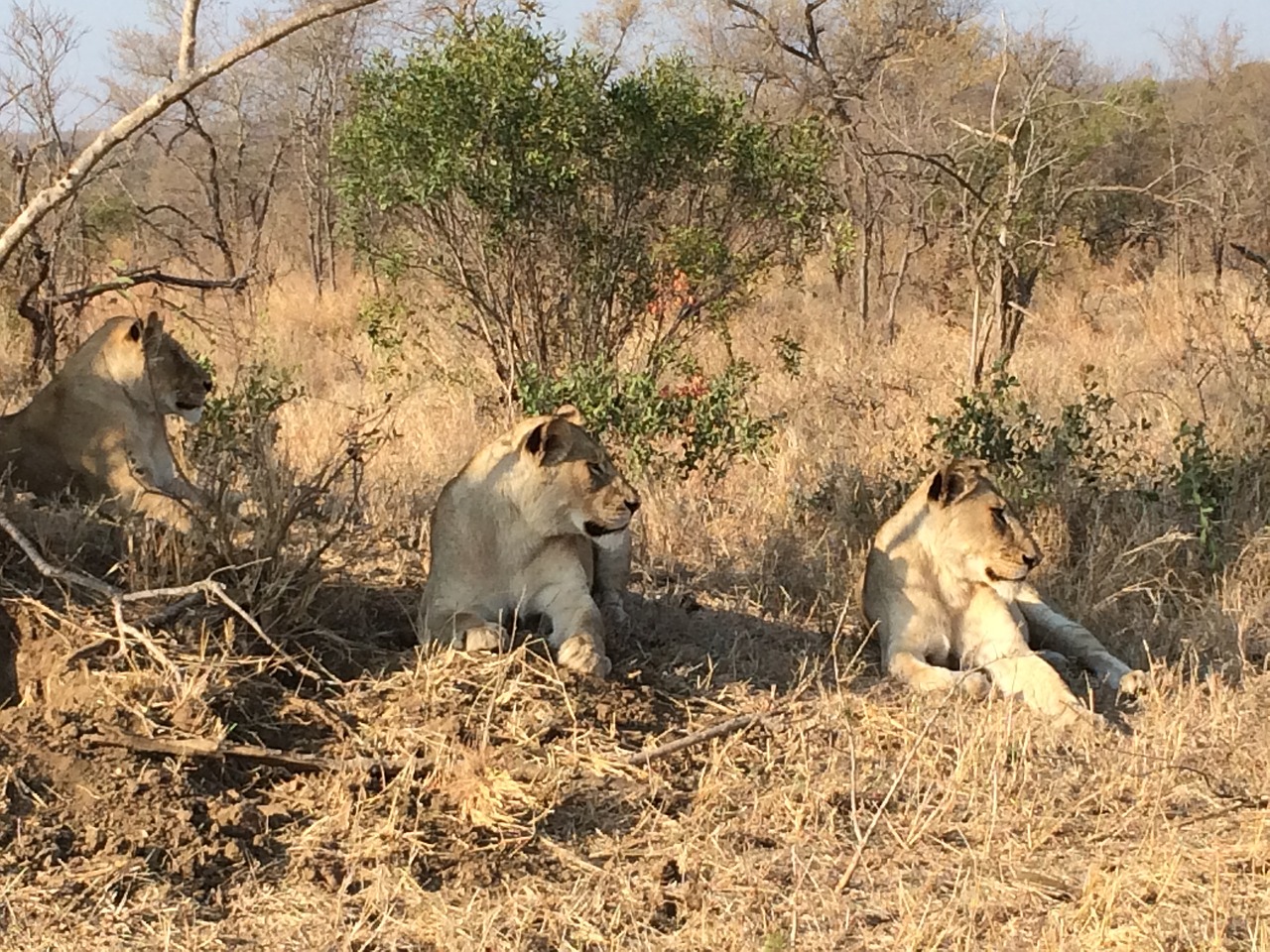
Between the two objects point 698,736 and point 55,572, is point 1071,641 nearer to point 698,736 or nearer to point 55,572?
point 698,736

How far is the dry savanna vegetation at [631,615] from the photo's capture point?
387 cm

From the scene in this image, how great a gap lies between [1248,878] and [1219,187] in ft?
50.4

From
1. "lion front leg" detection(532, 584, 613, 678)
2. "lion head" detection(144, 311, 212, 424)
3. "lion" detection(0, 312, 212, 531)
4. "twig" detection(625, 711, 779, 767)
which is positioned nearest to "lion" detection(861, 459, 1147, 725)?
"twig" detection(625, 711, 779, 767)

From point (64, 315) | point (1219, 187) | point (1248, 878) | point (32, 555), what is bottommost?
point (1248, 878)

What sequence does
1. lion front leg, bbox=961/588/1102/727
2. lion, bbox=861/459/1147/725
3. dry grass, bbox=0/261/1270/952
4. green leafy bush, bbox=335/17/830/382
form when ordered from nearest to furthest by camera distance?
dry grass, bbox=0/261/1270/952
lion front leg, bbox=961/588/1102/727
lion, bbox=861/459/1147/725
green leafy bush, bbox=335/17/830/382

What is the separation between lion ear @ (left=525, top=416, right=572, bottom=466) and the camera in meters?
5.12

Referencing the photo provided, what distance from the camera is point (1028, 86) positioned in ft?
34.0

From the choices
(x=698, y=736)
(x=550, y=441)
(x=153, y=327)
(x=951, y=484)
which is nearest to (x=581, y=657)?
(x=698, y=736)

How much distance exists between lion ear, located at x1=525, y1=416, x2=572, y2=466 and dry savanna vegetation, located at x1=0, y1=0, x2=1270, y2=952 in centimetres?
62

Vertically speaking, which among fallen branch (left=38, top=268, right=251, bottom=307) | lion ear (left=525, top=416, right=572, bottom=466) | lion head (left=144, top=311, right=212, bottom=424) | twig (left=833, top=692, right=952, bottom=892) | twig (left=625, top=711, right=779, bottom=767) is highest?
fallen branch (left=38, top=268, right=251, bottom=307)

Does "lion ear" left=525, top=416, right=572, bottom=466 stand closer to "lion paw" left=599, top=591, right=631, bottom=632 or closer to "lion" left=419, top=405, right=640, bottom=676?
"lion" left=419, top=405, right=640, bottom=676

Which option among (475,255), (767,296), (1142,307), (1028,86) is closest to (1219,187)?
(1142,307)

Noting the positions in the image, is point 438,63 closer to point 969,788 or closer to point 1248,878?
point 969,788

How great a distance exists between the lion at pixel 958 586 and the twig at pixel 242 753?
84.3 inches
